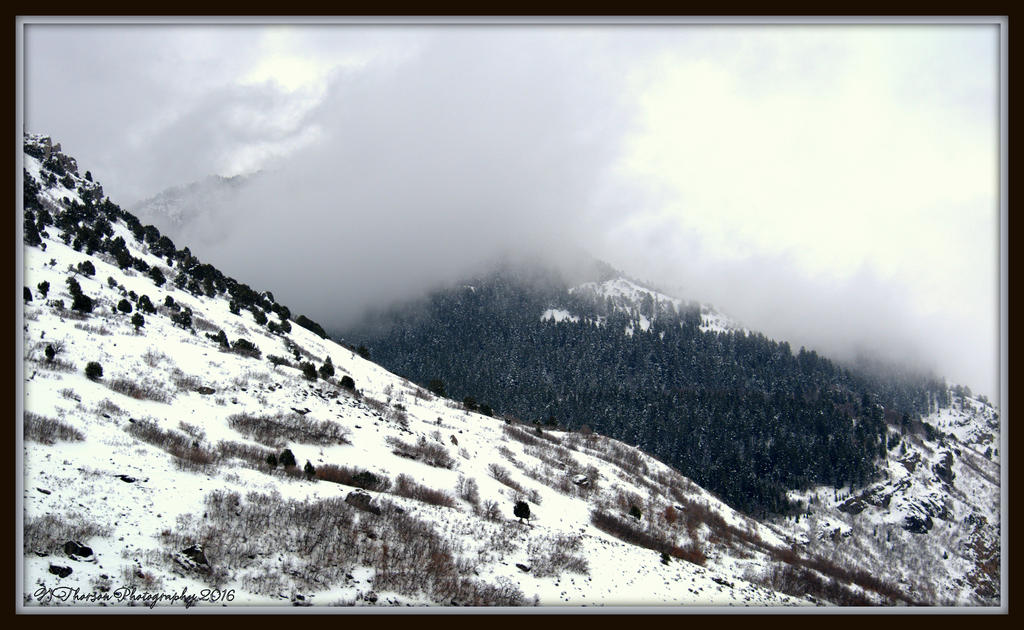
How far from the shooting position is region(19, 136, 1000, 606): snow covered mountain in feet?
46.5

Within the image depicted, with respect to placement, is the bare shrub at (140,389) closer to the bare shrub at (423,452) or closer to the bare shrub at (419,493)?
the bare shrub at (423,452)

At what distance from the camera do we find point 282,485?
2048 centimetres

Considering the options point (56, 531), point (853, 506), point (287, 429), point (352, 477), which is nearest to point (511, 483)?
point (352, 477)

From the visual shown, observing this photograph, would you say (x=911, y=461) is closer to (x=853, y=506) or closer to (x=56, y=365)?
(x=853, y=506)

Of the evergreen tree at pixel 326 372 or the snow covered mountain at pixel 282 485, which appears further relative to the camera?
the evergreen tree at pixel 326 372

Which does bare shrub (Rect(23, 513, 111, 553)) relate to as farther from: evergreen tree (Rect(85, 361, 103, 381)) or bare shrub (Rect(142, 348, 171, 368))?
bare shrub (Rect(142, 348, 171, 368))

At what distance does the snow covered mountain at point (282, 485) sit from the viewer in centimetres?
1418

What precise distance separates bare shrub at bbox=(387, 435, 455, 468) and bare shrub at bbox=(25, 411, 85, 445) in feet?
49.5

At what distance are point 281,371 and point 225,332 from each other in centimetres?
1111

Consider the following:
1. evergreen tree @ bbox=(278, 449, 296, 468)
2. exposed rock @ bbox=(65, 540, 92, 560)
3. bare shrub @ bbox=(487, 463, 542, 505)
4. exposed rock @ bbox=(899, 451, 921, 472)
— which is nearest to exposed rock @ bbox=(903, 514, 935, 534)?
exposed rock @ bbox=(899, 451, 921, 472)

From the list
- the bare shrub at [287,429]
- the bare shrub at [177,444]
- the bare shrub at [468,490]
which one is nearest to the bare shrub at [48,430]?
the bare shrub at [177,444]

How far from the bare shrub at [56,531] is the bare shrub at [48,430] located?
5111 millimetres

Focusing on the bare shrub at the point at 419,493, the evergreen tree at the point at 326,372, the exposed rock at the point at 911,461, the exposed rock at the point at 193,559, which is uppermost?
the evergreen tree at the point at 326,372

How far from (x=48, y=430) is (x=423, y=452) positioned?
58.1 feet
